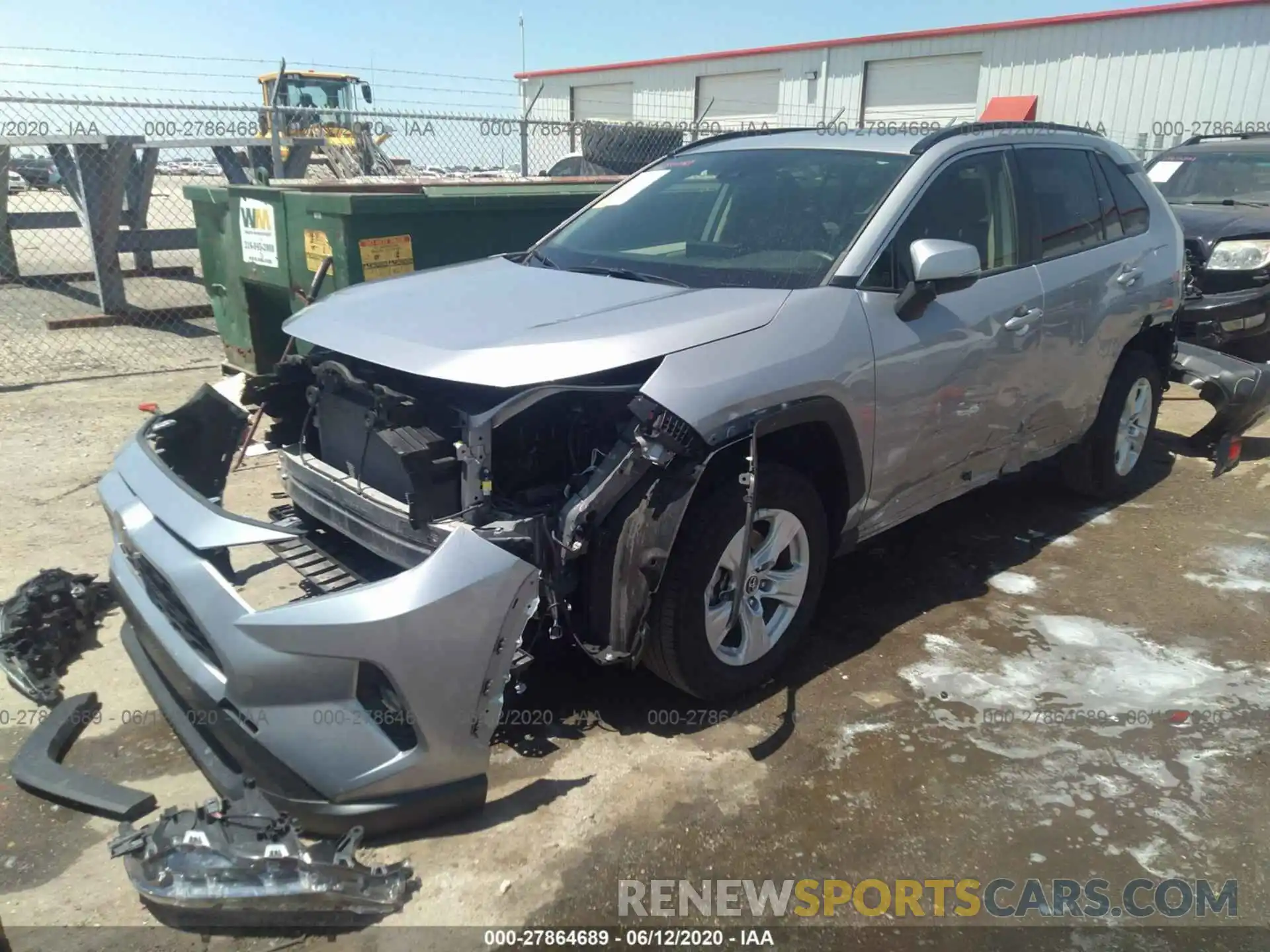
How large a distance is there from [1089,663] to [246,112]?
27.6ft

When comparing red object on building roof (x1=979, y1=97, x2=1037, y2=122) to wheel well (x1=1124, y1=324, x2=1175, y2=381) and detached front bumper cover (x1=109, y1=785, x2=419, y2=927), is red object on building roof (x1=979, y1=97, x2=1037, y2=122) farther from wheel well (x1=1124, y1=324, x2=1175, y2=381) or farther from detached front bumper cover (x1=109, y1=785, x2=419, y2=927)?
detached front bumper cover (x1=109, y1=785, x2=419, y2=927)

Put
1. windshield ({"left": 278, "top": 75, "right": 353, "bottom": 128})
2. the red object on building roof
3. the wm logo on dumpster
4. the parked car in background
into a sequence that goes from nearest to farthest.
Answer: the wm logo on dumpster
the parked car in background
the red object on building roof
windshield ({"left": 278, "top": 75, "right": 353, "bottom": 128})

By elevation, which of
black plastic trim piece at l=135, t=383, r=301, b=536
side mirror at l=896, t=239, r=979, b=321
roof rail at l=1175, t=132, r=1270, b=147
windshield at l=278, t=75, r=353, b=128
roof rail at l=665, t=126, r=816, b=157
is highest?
windshield at l=278, t=75, r=353, b=128

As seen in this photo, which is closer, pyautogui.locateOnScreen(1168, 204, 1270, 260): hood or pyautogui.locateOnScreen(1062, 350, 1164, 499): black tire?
pyautogui.locateOnScreen(1062, 350, 1164, 499): black tire

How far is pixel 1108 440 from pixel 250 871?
4.66 m

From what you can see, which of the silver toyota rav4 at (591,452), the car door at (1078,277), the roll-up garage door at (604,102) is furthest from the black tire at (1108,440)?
the roll-up garage door at (604,102)

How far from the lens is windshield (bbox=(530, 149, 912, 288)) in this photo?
3.50m

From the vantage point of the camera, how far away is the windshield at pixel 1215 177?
879 centimetres

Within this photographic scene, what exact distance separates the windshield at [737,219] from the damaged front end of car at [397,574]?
0.88m

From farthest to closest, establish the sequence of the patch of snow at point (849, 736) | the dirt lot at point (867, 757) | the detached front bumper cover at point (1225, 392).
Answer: the detached front bumper cover at point (1225, 392) < the patch of snow at point (849, 736) < the dirt lot at point (867, 757)

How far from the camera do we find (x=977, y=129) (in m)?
4.11

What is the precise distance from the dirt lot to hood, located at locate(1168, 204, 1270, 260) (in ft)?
13.5

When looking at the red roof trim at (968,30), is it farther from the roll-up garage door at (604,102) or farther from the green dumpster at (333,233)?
the green dumpster at (333,233)

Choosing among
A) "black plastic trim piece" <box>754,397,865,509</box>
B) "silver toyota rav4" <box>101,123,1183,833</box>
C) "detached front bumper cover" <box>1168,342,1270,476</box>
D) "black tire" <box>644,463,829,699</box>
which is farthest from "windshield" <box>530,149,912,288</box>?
"detached front bumper cover" <box>1168,342,1270,476</box>
